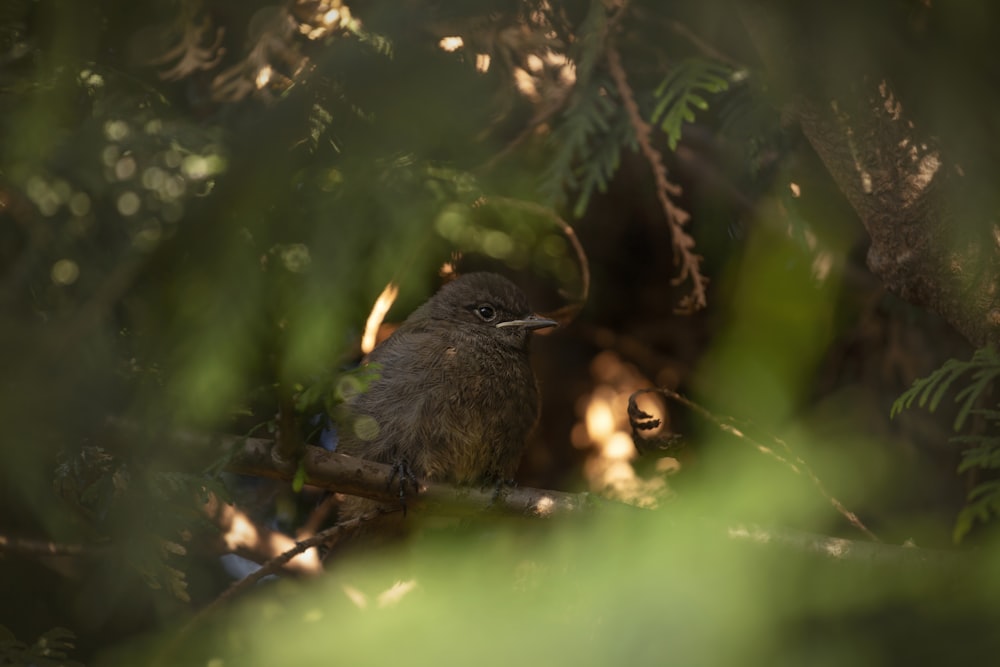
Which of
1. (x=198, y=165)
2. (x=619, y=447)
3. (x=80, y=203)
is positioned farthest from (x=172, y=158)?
(x=619, y=447)

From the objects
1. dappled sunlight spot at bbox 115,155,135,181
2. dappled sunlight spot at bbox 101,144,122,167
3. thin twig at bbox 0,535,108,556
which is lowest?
thin twig at bbox 0,535,108,556

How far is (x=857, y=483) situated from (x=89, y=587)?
3.41 meters

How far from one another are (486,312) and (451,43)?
4.88 feet

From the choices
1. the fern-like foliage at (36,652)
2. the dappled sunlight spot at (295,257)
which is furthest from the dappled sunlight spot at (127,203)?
the fern-like foliage at (36,652)

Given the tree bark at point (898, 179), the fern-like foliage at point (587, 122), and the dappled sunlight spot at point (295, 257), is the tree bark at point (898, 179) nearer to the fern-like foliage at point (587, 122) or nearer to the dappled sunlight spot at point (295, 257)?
the fern-like foliage at point (587, 122)

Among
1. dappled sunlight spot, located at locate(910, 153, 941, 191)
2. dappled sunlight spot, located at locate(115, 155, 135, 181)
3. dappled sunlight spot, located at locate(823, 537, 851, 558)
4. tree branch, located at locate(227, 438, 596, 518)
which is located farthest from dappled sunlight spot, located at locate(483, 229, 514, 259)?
dappled sunlight spot, located at locate(823, 537, 851, 558)

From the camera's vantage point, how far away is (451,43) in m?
3.67

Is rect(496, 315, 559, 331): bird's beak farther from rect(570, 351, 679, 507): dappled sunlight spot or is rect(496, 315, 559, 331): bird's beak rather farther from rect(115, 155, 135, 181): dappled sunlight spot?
rect(115, 155, 135, 181): dappled sunlight spot

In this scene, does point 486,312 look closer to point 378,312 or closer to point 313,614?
point 378,312

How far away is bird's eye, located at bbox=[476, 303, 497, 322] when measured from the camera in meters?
4.72

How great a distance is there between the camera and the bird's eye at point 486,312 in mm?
4722

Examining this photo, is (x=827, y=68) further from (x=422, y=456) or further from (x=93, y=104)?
(x=93, y=104)

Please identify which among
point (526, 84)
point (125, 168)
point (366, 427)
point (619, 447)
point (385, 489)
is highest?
point (526, 84)

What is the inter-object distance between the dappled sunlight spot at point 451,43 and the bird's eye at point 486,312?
1438mm
